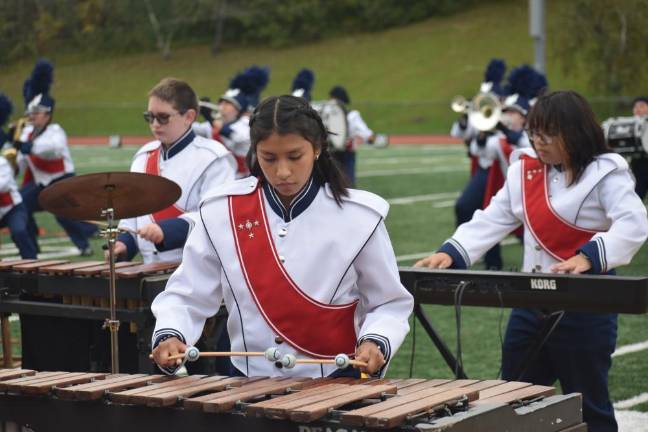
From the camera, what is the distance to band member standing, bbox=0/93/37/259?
35.2 ft

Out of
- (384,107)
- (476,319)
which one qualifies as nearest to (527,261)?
(476,319)

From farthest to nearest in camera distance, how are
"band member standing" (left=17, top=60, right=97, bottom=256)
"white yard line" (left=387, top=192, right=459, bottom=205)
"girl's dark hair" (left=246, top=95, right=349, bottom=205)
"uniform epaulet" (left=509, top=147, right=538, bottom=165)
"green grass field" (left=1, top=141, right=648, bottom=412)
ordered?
"white yard line" (left=387, top=192, right=459, bottom=205) → "band member standing" (left=17, top=60, right=97, bottom=256) → "green grass field" (left=1, top=141, right=648, bottom=412) → "uniform epaulet" (left=509, top=147, right=538, bottom=165) → "girl's dark hair" (left=246, top=95, right=349, bottom=205)

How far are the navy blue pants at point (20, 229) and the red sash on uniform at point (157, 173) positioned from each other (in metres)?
4.64

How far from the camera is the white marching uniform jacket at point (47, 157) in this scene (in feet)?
42.3

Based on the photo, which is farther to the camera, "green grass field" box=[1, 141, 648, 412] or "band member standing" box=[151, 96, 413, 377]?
"green grass field" box=[1, 141, 648, 412]

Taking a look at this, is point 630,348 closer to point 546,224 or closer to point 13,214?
point 546,224

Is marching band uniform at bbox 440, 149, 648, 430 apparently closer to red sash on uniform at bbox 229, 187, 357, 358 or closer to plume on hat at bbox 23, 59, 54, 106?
red sash on uniform at bbox 229, 187, 357, 358

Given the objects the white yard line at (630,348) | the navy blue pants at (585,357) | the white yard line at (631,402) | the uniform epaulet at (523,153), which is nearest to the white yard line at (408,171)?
the white yard line at (630,348)

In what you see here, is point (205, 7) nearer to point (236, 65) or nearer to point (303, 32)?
point (236, 65)

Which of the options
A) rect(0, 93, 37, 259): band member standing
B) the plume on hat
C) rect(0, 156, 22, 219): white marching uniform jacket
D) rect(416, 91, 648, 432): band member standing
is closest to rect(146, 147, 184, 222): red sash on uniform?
rect(416, 91, 648, 432): band member standing

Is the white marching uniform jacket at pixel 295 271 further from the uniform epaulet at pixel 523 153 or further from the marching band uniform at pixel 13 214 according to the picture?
the marching band uniform at pixel 13 214

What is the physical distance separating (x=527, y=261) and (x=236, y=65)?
1599 inches

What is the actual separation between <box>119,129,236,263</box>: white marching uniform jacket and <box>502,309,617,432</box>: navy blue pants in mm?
1848

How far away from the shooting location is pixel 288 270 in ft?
12.2
